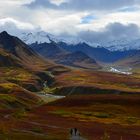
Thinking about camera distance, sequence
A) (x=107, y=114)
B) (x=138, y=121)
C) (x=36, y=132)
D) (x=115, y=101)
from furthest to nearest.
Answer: (x=115, y=101)
(x=107, y=114)
(x=138, y=121)
(x=36, y=132)

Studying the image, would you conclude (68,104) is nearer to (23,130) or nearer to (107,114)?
(107,114)

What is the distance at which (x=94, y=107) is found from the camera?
148 metres

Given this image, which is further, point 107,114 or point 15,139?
point 107,114

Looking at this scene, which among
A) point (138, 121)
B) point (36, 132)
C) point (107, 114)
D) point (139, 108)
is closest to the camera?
point (36, 132)

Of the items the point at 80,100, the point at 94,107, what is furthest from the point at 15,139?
the point at 80,100

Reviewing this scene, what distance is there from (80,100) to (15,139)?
96.3 m

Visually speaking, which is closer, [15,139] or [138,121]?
[15,139]

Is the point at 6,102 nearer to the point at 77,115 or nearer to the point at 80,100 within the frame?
the point at 80,100

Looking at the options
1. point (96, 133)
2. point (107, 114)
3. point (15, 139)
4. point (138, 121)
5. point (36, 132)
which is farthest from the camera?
point (107, 114)

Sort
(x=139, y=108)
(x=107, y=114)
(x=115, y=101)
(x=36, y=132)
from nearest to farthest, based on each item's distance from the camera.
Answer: (x=36, y=132) < (x=107, y=114) < (x=139, y=108) < (x=115, y=101)

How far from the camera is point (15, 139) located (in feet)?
210

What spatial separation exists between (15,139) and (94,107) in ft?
281

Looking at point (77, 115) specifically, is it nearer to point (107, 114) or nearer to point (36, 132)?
point (107, 114)

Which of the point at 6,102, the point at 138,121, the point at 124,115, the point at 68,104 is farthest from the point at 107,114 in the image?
the point at 6,102
